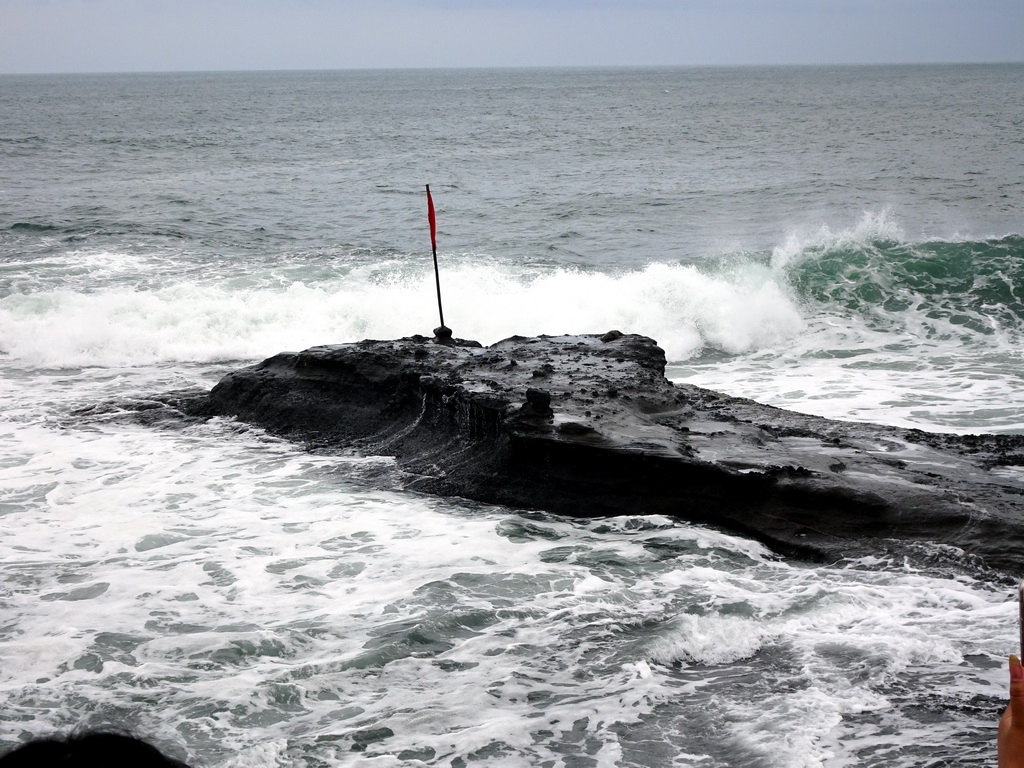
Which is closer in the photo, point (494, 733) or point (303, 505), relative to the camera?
point (494, 733)

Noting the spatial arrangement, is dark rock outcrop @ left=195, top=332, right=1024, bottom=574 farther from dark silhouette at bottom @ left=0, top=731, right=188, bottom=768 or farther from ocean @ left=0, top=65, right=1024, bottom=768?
dark silhouette at bottom @ left=0, top=731, right=188, bottom=768

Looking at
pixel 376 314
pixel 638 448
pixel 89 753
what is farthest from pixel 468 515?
pixel 376 314

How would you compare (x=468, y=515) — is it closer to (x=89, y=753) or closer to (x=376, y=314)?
(x=89, y=753)

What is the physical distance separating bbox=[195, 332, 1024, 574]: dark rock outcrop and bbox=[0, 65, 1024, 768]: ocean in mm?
255

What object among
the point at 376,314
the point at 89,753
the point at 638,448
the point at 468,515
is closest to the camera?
the point at 89,753

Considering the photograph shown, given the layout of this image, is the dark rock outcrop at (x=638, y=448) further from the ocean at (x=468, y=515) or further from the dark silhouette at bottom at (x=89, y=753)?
the dark silhouette at bottom at (x=89, y=753)

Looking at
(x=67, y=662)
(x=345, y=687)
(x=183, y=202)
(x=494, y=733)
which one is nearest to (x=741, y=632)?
(x=494, y=733)

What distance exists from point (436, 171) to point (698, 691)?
32.2 meters

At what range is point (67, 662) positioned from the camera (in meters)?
5.76

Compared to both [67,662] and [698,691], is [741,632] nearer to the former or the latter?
[698,691]

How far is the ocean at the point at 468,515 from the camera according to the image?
512cm

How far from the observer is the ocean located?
512cm

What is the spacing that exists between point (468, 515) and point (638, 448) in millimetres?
1417

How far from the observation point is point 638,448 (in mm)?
7496
